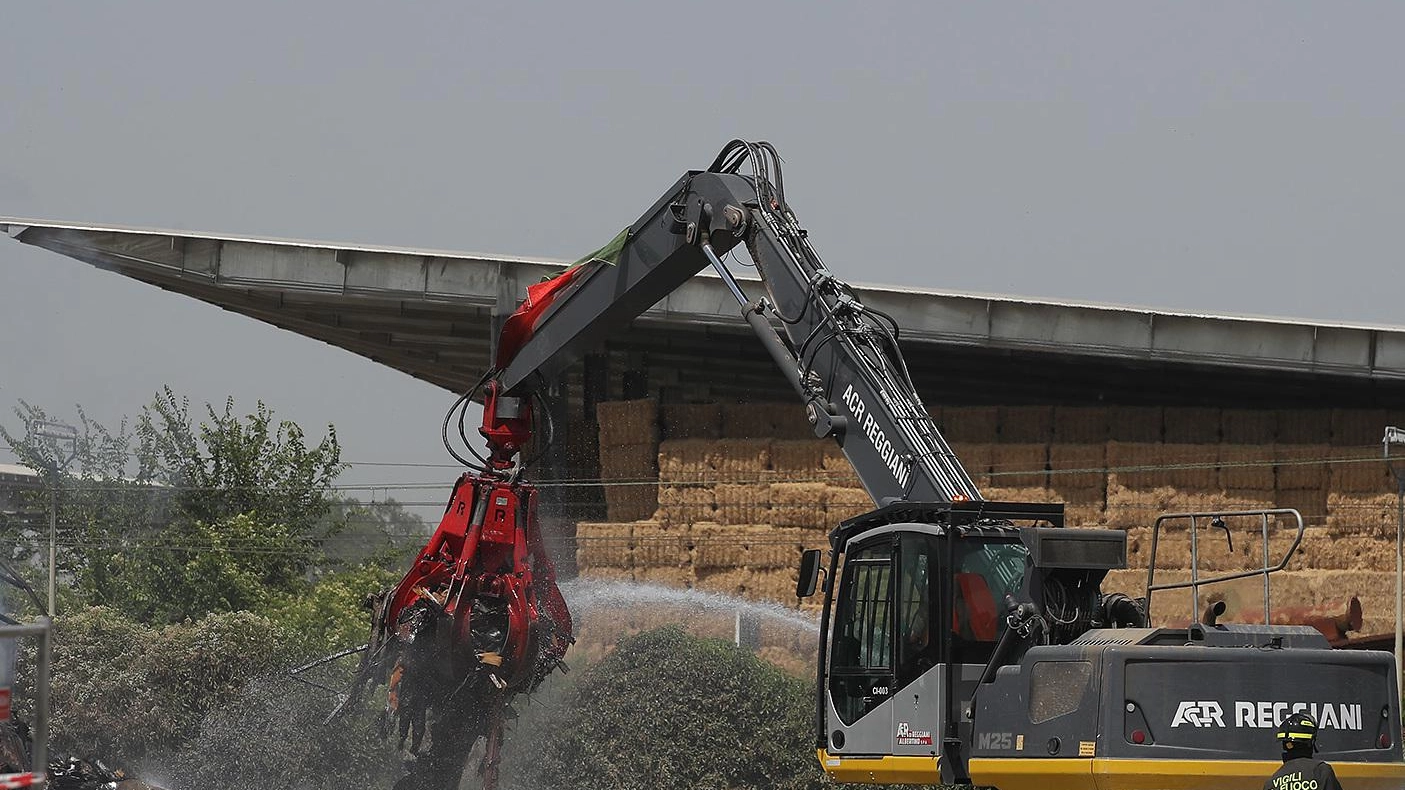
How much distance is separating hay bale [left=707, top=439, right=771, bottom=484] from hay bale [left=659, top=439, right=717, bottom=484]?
3.9 inches

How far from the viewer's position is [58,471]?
36531mm

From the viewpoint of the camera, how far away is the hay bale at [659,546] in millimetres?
24844

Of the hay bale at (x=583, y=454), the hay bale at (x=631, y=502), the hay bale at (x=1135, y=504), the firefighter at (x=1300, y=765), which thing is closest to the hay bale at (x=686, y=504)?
the hay bale at (x=631, y=502)

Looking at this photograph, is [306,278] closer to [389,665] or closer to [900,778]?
[389,665]

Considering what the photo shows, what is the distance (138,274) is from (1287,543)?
16.7 m

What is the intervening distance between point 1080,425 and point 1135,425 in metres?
0.72

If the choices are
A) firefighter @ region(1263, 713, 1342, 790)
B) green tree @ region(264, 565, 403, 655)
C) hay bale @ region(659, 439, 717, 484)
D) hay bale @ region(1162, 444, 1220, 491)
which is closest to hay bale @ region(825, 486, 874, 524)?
hay bale @ region(659, 439, 717, 484)

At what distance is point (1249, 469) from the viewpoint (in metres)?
23.0

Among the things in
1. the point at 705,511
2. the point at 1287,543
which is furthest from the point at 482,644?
the point at 1287,543

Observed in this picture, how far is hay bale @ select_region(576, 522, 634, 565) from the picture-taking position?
25.2 m

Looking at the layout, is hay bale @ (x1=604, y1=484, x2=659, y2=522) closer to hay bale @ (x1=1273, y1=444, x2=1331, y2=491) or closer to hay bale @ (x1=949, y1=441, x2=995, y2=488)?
hay bale @ (x1=949, y1=441, x2=995, y2=488)

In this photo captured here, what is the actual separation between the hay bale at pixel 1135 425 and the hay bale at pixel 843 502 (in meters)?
3.40

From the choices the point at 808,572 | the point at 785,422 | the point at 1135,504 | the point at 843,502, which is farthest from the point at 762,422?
the point at 808,572

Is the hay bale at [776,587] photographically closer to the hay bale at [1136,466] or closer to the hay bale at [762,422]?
the hay bale at [762,422]
